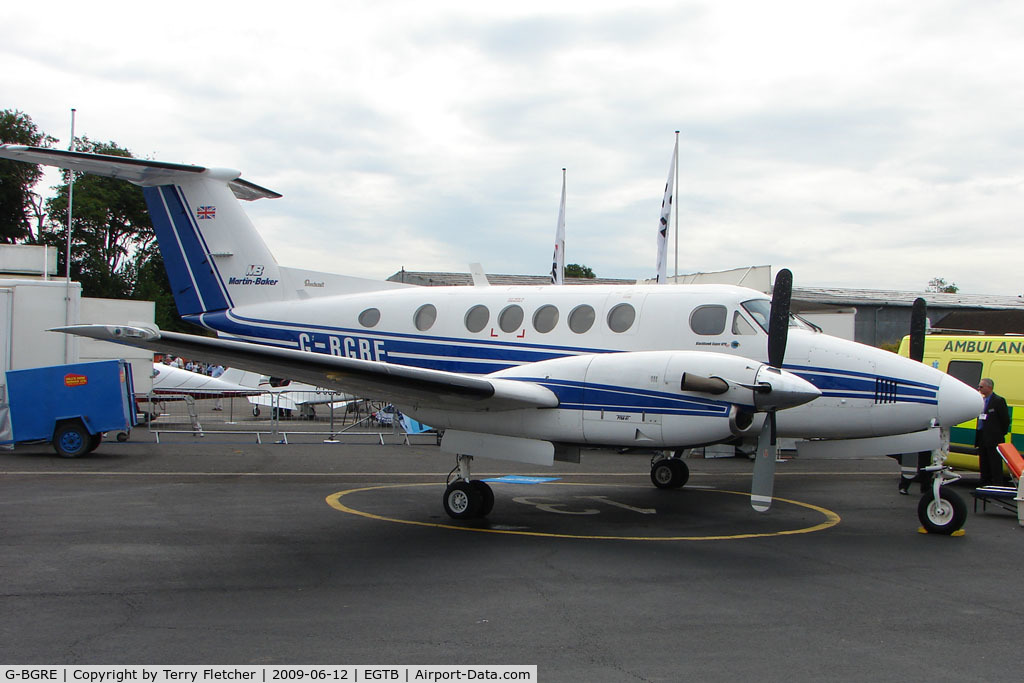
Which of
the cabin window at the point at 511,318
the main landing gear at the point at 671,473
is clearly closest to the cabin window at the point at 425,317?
the cabin window at the point at 511,318

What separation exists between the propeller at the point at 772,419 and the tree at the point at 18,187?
2211 inches

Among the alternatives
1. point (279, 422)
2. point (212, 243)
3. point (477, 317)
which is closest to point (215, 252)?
point (212, 243)

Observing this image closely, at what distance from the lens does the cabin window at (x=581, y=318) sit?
36.6ft

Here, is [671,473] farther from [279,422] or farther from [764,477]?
[279,422]

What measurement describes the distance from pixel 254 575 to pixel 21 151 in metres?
7.73

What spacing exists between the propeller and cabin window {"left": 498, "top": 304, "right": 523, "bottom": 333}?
3.74 meters

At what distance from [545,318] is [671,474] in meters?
3.83

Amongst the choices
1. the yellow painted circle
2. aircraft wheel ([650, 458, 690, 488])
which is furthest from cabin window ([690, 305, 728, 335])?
aircraft wheel ([650, 458, 690, 488])

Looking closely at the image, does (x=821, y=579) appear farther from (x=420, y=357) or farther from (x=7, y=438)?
(x=7, y=438)

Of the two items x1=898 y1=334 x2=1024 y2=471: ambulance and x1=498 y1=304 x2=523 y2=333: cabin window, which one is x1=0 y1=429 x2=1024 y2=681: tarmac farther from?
x1=498 y1=304 x2=523 y2=333: cabin window

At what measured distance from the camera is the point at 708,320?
10.6 m

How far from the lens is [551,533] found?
9562 millimetres

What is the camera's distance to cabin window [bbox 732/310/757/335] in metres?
10.4

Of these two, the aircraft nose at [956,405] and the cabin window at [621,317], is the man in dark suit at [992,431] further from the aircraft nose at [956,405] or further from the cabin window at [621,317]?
the cabin window at [621,317]
